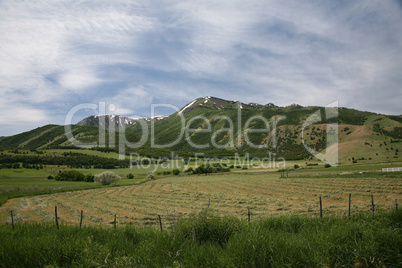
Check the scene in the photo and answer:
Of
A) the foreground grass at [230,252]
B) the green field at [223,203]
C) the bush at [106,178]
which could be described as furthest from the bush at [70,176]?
the foreground grass at [230,252]

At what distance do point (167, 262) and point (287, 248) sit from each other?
112 inches

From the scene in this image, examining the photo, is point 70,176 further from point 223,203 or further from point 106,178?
point 223,203

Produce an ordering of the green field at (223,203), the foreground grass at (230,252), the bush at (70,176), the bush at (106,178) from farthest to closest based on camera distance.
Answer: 1. the bush at (70,176)
2. the bush at (106,178)
3. the green field at (223,203)
4. the foreground grass at (230,252)

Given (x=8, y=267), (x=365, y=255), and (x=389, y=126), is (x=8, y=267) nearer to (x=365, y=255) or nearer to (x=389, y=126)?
(x=365, y=255)

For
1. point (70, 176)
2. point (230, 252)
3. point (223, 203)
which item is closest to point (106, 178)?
point (70, 176)

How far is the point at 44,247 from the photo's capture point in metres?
6.20

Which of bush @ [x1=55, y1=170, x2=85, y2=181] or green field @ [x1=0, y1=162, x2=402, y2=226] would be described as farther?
bush @ [x1=55, y1=170, x2=85, y2=181]

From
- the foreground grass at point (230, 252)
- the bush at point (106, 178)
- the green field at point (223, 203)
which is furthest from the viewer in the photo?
the bush at point (106, 178)

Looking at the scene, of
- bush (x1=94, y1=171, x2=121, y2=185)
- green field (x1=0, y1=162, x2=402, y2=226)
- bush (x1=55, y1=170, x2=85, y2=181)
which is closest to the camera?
green field (x1=0, y1=162, x2=402, y2=226)

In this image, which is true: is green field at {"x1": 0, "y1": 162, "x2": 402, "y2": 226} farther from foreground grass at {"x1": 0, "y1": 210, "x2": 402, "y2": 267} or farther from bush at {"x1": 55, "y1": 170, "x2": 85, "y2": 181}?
bush at {"x1": 55, "y1": 170, "x2": 85, "y2": 181}

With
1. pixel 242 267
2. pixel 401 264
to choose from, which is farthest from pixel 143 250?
pixel 401 264

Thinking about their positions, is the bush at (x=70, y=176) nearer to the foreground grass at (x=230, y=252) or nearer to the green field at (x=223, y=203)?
the green field at (x=223, y=203)

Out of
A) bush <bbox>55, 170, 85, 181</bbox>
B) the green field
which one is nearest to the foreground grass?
the green field

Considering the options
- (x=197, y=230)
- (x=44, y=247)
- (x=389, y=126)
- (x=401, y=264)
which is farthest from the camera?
(x=389, y=126)
